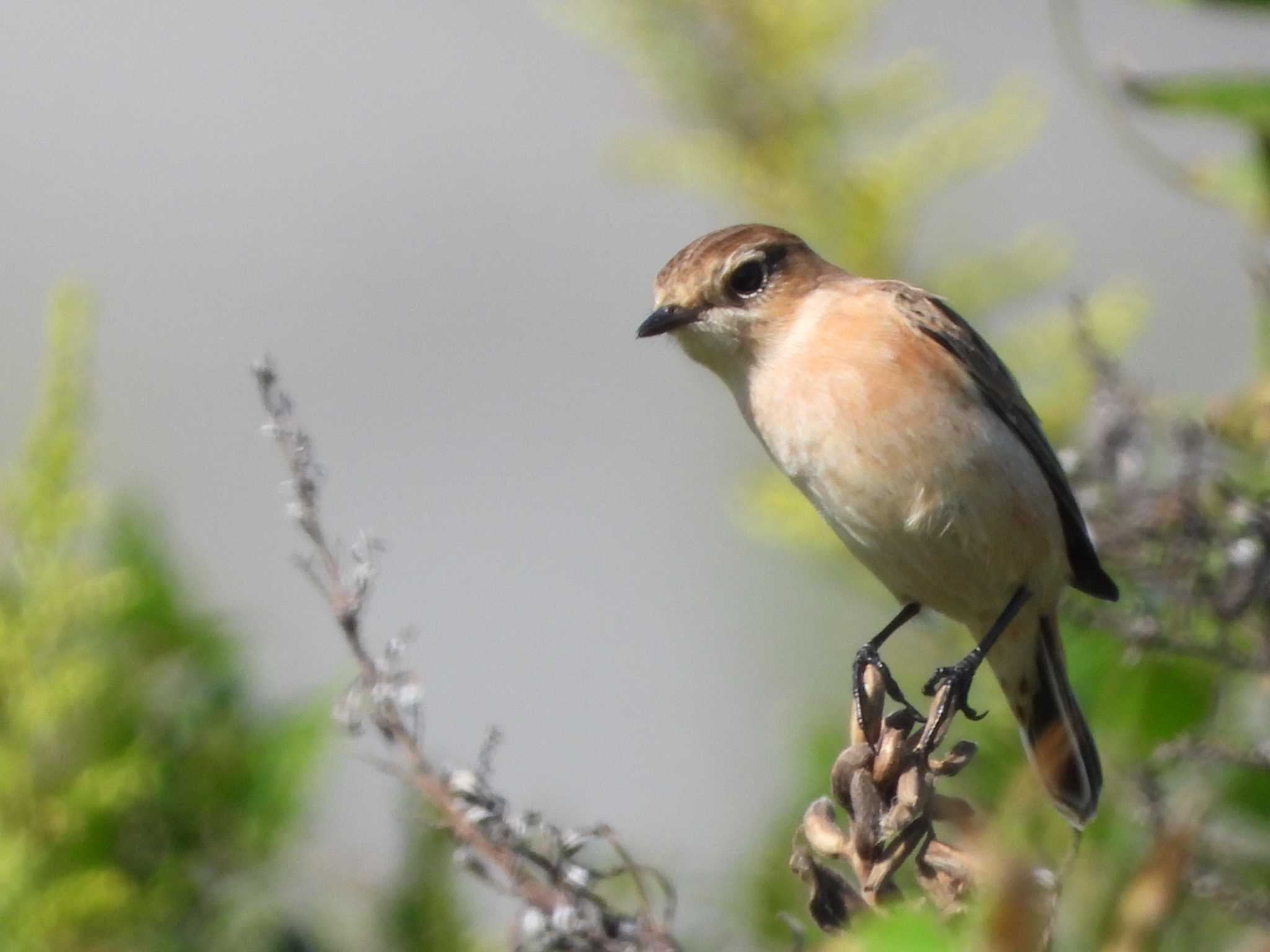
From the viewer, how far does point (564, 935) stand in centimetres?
180

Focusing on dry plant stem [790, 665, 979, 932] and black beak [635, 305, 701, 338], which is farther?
black beak [635, 305, 701, 338]

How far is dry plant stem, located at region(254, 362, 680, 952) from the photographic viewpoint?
184cm

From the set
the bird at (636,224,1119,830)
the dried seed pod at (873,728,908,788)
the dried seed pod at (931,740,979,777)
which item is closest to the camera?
the dried seed pod at (873,728,908,788)

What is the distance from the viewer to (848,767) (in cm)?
207

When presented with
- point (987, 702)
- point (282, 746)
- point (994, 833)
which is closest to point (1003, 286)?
point (987, 702)

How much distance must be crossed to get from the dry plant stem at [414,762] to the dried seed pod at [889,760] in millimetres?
287

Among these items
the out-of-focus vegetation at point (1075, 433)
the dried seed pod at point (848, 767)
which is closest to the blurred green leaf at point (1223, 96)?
the out-of-focus vegetation at point (1075, 433)

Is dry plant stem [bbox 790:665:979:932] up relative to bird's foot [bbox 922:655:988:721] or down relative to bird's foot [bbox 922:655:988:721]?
up

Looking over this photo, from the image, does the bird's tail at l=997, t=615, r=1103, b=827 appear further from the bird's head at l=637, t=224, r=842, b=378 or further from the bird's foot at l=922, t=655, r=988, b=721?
the bird's head at l=637, t=224, r=842, b=378

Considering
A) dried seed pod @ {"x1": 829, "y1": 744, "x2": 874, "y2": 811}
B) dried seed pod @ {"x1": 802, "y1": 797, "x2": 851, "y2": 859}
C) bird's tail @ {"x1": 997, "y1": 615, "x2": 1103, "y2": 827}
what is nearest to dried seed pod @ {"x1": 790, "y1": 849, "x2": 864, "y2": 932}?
dried seed pod @ {"x1": 802, "y1": 797, "x2": 851, "y2": 859}

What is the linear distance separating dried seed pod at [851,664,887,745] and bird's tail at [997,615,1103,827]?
371 mm

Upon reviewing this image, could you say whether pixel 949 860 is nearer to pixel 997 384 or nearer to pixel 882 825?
pixel 882 825

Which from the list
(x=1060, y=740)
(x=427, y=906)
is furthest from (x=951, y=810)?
(x=1060, y=740)

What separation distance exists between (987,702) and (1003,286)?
910 millimetres
